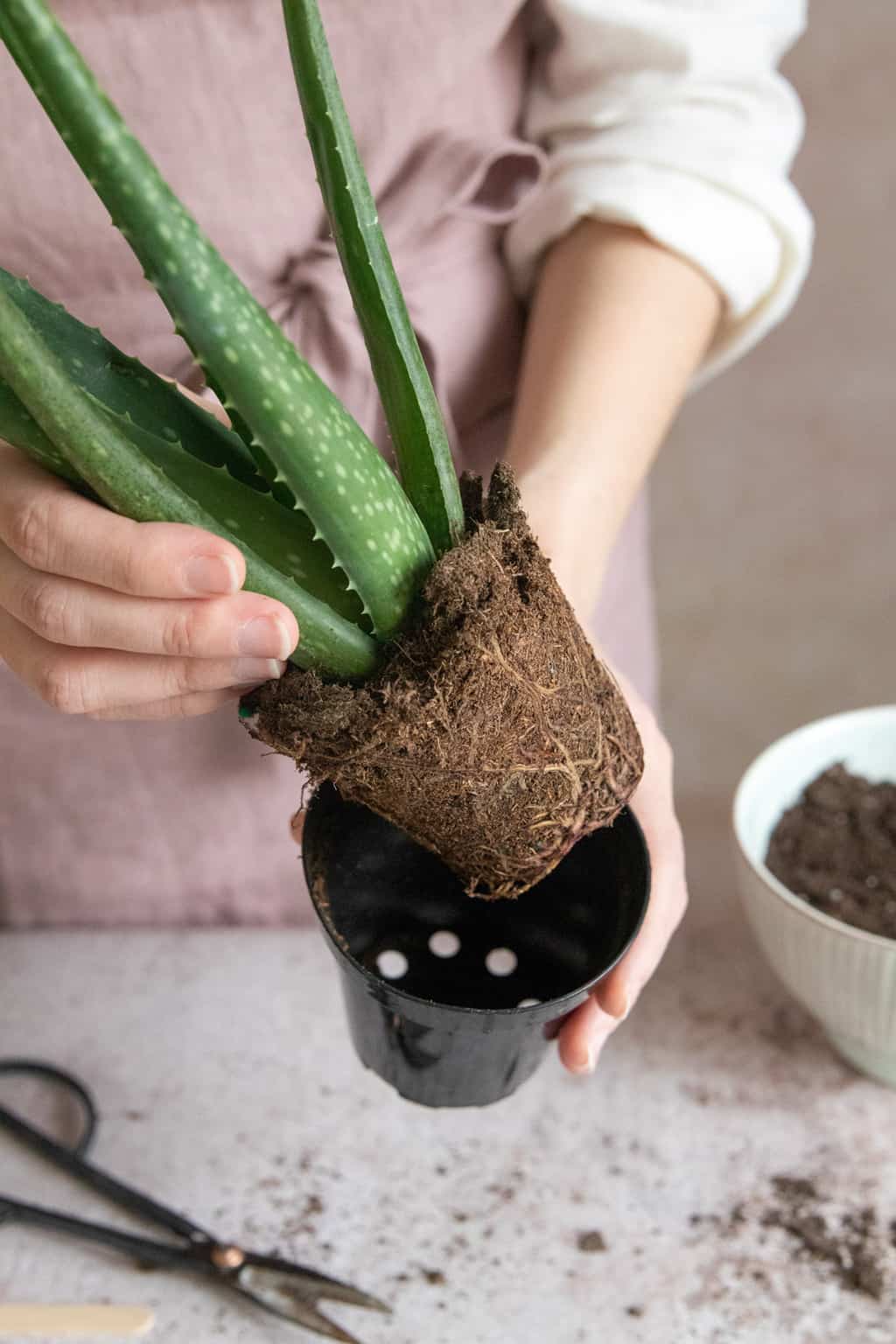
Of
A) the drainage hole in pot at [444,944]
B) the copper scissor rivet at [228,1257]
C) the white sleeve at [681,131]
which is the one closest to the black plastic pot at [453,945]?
the drainage hole in pot at [444,944]

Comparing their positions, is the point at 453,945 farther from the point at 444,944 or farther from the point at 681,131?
the point at 681,131

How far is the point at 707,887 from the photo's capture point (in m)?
0.75

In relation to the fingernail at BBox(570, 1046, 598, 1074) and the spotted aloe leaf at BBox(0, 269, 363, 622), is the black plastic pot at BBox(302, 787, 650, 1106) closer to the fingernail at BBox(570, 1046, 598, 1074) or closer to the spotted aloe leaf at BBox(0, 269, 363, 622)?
the fingernail at BBox(570, 1046, 598, 1074)

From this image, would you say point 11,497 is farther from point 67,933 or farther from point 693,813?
point 693,813

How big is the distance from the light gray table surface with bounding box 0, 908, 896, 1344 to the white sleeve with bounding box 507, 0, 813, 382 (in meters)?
0.39

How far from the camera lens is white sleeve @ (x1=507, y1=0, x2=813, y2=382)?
60cm

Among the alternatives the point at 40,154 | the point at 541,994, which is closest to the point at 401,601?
the point at 541,994

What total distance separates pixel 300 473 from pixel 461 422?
15.0 inches

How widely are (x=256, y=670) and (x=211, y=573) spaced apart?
55 mm

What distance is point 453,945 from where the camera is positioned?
1.67 ft

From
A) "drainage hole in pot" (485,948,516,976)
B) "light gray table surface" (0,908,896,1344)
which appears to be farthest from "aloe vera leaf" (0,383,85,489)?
"light gray table surface" (0,908,896,1344)

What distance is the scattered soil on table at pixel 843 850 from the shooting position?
1.97 ft

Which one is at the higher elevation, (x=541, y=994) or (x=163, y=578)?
(x=163, y=578)

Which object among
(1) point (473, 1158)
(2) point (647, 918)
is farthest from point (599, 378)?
(1) point (473, 1158)
